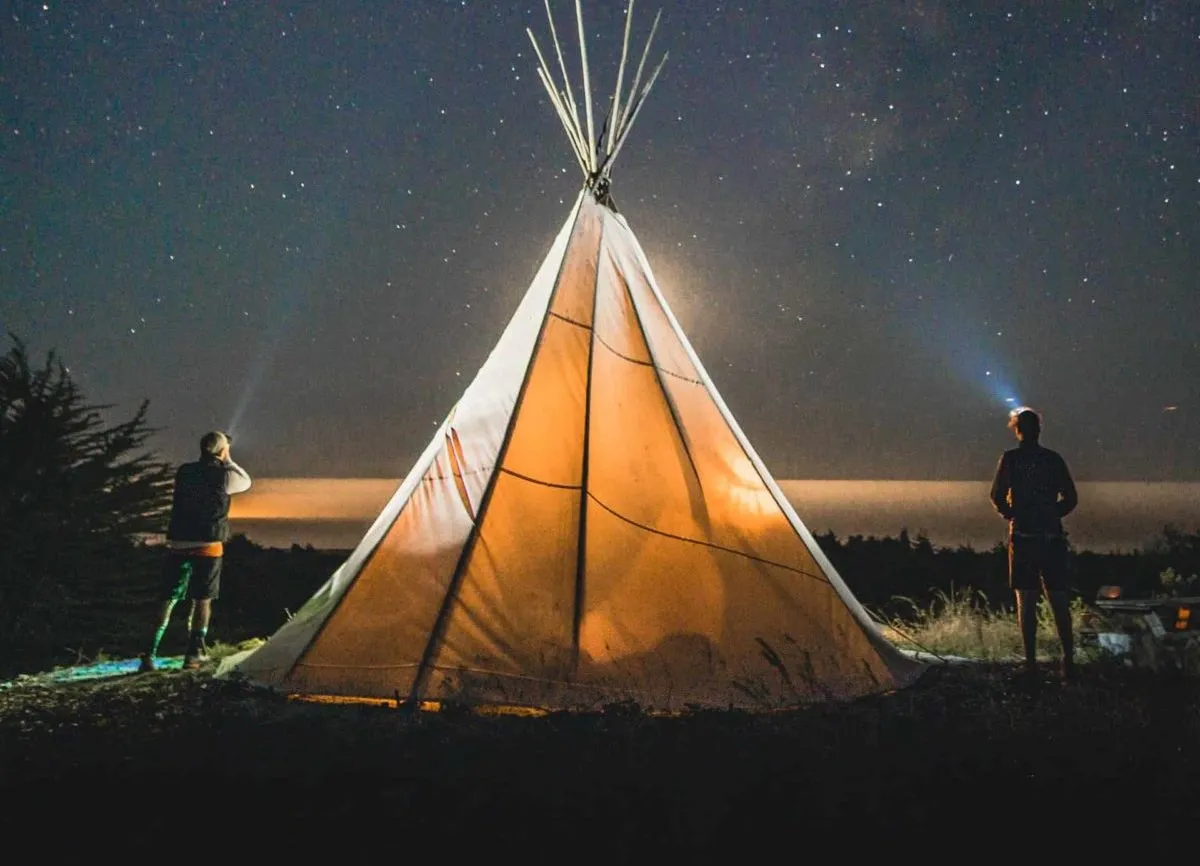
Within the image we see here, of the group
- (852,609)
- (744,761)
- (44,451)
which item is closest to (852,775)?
(744,761)

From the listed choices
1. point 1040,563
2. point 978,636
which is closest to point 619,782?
point 1040,563

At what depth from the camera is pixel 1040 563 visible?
5105mm

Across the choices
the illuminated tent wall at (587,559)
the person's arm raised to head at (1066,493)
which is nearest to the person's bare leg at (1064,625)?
the person's arm raised to head at (1066,493)

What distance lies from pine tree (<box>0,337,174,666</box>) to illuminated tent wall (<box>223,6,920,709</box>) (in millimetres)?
4929

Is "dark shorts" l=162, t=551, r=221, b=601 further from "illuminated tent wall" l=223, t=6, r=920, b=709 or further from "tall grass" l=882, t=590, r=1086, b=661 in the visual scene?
"tall grass" l=882, t=590, r=1086, b=661

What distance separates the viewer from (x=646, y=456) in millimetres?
5246

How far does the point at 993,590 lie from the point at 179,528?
9696mm

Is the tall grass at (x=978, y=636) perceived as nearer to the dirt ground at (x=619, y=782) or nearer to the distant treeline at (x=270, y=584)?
the distant treeline at (x=270, y=584)

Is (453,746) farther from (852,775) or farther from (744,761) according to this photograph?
(852,775)

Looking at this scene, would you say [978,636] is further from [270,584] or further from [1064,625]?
[270,584]

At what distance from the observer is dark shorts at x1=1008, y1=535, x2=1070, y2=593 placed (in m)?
5.07

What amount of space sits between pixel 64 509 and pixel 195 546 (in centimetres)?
437

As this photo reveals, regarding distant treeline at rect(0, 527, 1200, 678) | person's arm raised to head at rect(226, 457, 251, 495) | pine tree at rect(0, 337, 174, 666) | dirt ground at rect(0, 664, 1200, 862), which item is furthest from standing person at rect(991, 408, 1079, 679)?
pine tree at rect(0, 337, 174, 666)

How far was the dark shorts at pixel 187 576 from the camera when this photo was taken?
5828 millimetres
